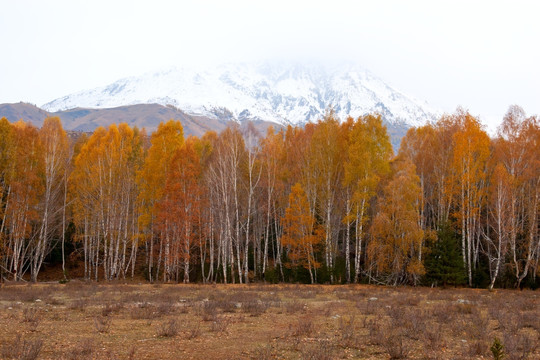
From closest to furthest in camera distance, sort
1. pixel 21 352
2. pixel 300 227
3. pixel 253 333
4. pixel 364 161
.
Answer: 1. pixel 21 352
2. pixel 253 333
3. pixel 364 161
4. pixel 300 227

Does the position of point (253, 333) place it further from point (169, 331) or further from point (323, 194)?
point (323, 194)

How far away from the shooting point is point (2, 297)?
1705cm

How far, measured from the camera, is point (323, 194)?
31.7 m

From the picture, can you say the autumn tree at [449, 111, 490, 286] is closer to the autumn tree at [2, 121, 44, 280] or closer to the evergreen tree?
the evergreen tree

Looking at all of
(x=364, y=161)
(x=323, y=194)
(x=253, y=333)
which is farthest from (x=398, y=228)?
(x=253, y=333)

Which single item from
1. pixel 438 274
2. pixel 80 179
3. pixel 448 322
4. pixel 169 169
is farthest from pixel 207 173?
pixel 448 322

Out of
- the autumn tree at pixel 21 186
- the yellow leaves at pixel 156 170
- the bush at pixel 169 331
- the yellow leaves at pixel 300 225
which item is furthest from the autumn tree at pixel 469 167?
the autumn tree at pixel 21 186

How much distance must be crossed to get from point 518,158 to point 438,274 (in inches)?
456

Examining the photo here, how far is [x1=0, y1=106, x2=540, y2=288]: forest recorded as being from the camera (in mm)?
27297

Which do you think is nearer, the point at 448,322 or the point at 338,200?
the point at 448,322

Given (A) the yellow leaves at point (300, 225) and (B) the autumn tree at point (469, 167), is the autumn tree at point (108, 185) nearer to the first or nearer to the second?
A: (A) the yellow leaves at point (300, 225)

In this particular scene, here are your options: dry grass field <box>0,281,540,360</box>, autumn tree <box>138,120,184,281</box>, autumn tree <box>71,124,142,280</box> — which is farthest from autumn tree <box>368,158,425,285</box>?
autumn tree <box>71,124,142,280</box>

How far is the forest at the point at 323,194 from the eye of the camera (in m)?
27.3

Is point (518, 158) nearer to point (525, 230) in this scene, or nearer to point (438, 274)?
point (525, 230)
